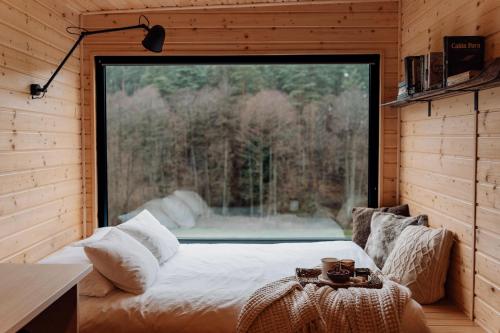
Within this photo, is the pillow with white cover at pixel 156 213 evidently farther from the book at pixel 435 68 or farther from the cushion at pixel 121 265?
the book at pixel 435 68

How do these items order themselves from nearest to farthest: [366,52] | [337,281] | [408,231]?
1. [337,281]
2. [408,231]
3. [366,52]

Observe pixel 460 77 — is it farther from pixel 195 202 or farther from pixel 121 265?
pixel 195 202

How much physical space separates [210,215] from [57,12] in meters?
2.11

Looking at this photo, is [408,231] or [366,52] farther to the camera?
[366,52]

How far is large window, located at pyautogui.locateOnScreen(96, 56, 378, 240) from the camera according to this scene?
4105 mm

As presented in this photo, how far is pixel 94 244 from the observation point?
2.58 metres

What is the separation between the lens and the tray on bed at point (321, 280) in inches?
94.6

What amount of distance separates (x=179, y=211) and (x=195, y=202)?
18 cm

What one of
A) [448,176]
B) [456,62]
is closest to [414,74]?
[456,62]

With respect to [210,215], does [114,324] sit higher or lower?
lower

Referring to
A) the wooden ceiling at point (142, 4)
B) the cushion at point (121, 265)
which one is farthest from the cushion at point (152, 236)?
the wooden ceiling at point (142, 4)

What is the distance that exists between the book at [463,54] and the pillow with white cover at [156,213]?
268 centimetres

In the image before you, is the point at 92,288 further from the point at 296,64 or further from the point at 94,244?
the point at 296,64

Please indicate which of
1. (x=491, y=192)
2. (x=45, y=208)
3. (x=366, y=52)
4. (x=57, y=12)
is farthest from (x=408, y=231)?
(x=57, y=12)
